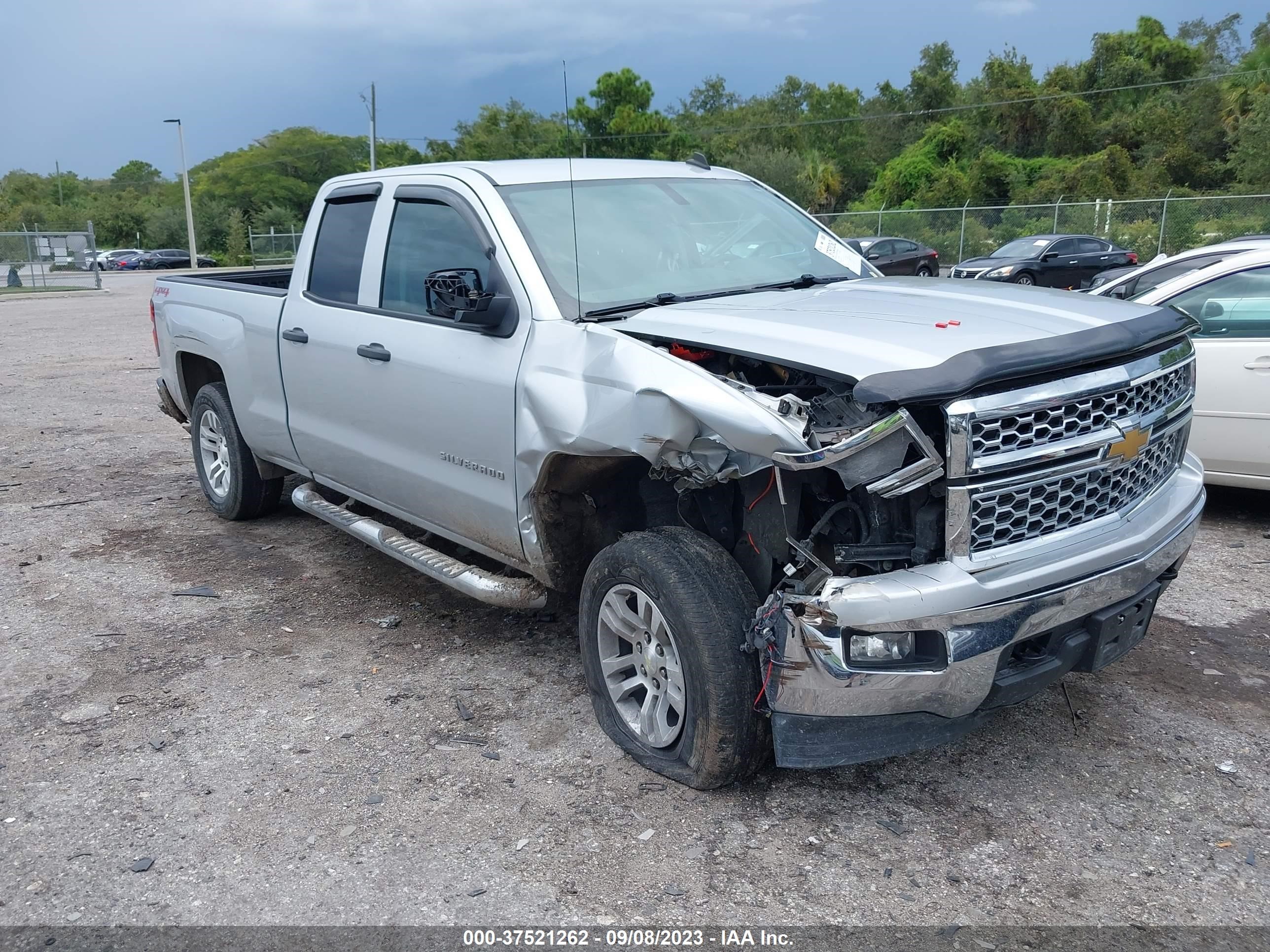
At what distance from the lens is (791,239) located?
188 inches

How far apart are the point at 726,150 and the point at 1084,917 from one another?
60.7m

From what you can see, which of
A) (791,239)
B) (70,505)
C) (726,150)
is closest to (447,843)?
(791,239)

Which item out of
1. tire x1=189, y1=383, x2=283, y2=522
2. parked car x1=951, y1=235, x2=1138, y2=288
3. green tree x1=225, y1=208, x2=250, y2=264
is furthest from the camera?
green tree x1=225, y1=208, x2=250, y2=264

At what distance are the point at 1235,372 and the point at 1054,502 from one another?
3.44 metres

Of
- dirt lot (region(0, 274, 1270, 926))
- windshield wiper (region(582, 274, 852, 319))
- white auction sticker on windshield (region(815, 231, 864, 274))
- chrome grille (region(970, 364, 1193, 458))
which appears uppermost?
white auction sticker on windshield (region(815, 231, 864, 274))

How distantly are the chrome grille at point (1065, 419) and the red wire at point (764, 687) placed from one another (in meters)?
0.81

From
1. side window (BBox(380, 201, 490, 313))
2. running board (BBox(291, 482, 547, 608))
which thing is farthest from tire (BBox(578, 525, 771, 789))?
side window (BBox(380, 201, 490, 313))

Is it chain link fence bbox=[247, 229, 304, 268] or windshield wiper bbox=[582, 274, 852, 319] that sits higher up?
chain link fence bbox=[247, 229, 304, 268]

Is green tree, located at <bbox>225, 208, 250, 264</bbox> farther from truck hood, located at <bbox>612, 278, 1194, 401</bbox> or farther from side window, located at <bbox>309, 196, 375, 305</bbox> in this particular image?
truck hood, located at <bbox>612, 278, 1194, 401</bbox>

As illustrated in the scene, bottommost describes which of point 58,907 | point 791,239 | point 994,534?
point 58,907

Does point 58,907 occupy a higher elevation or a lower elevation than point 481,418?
lower

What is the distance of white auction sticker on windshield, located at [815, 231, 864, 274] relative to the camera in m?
4.79

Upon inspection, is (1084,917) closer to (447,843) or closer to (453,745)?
(447,843)

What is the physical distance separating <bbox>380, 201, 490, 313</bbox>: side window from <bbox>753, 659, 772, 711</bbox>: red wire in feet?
6.43
